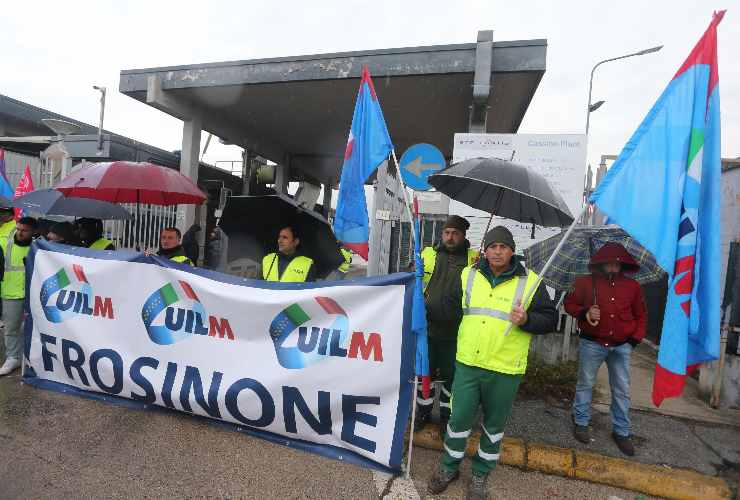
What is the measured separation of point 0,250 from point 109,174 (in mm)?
1513

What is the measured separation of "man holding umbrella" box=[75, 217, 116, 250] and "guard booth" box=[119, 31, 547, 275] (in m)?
3.04

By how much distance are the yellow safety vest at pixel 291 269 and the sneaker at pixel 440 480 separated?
5.94 feet

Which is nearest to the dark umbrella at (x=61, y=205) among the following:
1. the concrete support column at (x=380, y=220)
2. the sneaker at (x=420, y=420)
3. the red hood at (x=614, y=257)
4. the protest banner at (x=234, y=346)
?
the protest banner at (x=234, y=346)

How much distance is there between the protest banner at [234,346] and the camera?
2.93m

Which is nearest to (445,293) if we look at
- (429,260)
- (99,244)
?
(429,260)

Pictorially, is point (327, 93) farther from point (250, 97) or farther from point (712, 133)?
point (712, 133)

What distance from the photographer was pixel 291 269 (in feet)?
12.2

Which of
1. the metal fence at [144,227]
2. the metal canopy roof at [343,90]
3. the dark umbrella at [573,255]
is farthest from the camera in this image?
the metal fence at [144,227]

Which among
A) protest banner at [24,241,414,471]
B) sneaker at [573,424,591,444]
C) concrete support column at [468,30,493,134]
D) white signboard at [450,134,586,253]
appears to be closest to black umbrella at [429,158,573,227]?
protest banner at [24,241,414,471]

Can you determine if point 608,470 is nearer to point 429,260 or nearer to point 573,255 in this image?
point 573,255

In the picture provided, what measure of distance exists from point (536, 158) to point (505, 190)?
193cm

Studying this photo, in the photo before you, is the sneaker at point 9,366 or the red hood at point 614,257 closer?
the red hood at point 614,257

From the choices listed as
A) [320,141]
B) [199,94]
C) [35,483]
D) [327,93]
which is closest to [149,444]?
[35,483]

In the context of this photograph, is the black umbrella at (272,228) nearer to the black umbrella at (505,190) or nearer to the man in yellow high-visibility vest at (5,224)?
the black umbrella at (505,190)
